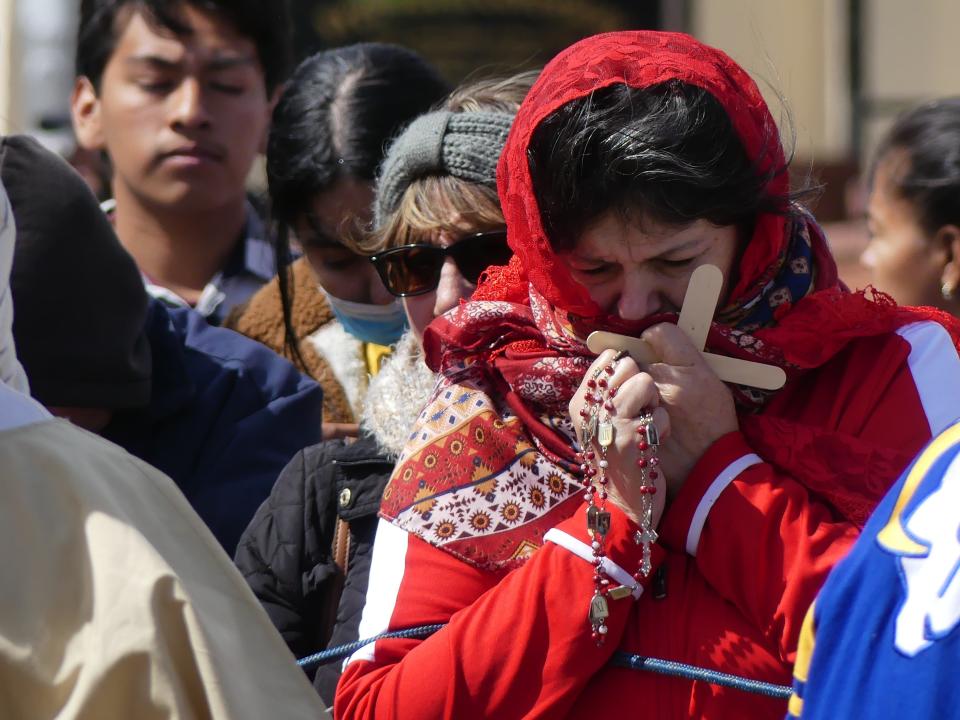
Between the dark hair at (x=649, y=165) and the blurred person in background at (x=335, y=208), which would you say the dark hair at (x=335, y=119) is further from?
the dark hair at (x=649, y=165)

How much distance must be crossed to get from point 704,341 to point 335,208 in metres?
1.23

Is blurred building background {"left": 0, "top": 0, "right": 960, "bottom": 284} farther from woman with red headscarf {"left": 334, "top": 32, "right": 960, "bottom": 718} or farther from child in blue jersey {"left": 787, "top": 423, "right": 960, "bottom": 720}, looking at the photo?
child in blue jersey {"left": 787, "top": 423, "right": 960, "bottom": 720}

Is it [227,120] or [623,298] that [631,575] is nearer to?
[623,298]

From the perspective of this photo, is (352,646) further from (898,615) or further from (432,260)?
(898,615)

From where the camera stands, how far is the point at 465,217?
91.3 inches

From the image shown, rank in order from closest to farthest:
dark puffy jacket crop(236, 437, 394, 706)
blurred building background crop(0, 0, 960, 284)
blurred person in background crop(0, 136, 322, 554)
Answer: dark puffy jacket crop(236, 437, 394, 706), blurred person in background crop(0, 136, 322, 554), blurred building background crop(0, 0, 960, 284)

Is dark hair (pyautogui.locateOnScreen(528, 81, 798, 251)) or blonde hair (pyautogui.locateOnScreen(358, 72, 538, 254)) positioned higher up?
dark hair (pyautogui.locateOnScreen(528, 81, 798, 251))

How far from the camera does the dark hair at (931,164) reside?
9.91ft

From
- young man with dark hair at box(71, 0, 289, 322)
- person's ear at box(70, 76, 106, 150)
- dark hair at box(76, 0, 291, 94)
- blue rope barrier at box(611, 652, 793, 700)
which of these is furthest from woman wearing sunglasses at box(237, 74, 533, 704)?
person's ear at box(70, 76, 106, 150)

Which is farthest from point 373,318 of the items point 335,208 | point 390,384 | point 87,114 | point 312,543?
point 87,114

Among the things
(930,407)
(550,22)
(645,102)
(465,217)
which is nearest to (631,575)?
(930,407)

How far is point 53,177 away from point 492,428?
3.45 ft

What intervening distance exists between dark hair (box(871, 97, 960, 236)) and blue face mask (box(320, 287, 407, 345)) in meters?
1.14

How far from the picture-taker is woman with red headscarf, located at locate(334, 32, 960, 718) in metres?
1.72
